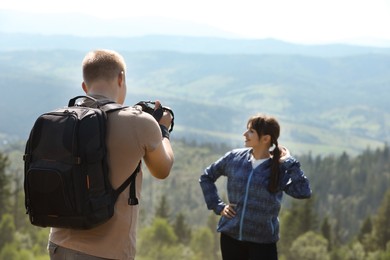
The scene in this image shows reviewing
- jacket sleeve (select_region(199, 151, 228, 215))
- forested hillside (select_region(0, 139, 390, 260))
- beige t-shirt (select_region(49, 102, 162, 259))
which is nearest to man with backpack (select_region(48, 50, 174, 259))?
beige t-shirt (select_region(49, 102, 162, 259))

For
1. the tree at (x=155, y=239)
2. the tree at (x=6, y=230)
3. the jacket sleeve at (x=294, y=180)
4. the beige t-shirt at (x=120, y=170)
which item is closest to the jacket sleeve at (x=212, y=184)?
the jacket sleeve at (x=294, y=180)

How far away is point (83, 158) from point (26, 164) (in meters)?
0.27

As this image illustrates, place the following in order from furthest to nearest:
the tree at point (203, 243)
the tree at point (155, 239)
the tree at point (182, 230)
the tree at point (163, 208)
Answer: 1. the tree at point (163, 208)
2. the tree at point (182, 230)
3. the tree at point (203, 243)
4. the tree at point (155, 239)

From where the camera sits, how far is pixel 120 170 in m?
2.99

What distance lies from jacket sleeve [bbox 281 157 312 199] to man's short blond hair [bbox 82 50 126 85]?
171cm

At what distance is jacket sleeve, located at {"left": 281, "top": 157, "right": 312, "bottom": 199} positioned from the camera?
4406 millimetres

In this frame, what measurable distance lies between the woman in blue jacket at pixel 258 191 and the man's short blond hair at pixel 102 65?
1.63 metres

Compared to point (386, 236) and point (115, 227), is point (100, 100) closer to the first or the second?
point (115, 227)

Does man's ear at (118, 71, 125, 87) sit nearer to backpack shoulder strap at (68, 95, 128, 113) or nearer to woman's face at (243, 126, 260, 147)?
backpack shoulder strap at (68, 95, 128, 113)

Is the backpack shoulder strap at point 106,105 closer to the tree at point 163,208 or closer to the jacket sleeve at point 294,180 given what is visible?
the jacket sleeve at point 294,180

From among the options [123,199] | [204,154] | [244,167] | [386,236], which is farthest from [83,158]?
[204,154]

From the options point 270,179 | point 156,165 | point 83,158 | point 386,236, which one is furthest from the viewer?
point 386,236

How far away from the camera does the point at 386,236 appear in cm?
4044

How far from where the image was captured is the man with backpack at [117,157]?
2.98m
